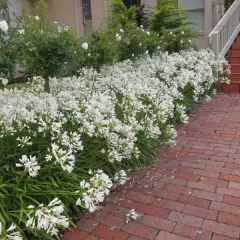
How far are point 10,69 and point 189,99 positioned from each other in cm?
338

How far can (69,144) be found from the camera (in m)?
2.45

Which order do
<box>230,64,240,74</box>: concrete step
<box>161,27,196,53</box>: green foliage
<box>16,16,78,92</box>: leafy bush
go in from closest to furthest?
<box>16,16,78,92</box>: leafy bush < <box>161,27,196,53</box>: green foliage < <box>230,64,240,74</box>: concrete step

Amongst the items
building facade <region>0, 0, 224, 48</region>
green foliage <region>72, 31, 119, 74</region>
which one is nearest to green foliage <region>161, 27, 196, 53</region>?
building facade <region>0, 0, 224, 48</region>

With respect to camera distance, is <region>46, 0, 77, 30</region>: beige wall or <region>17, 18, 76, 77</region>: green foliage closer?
<region>17, 18, 76, 77</region>: green foliage

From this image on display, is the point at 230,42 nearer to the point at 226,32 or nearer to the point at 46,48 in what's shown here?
the point at 226,32

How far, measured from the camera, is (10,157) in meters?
2.44

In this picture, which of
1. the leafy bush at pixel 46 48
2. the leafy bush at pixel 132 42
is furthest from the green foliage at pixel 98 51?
the leafy bush at pixel 46 48

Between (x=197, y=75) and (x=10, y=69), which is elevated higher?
(x=10, y=69)

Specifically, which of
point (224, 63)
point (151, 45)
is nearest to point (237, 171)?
point (151, 45)

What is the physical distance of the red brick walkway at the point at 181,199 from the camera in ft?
7.59

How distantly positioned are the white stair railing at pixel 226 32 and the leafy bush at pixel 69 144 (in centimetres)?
305

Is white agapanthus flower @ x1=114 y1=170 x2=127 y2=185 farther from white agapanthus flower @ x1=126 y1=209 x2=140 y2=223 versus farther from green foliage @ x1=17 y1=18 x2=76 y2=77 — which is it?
green foliage @ x1=17 y1=18 x2=76 y2=77

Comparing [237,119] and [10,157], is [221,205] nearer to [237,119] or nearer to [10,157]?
[10,157]

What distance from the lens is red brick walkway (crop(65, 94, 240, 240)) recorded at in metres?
2.31
